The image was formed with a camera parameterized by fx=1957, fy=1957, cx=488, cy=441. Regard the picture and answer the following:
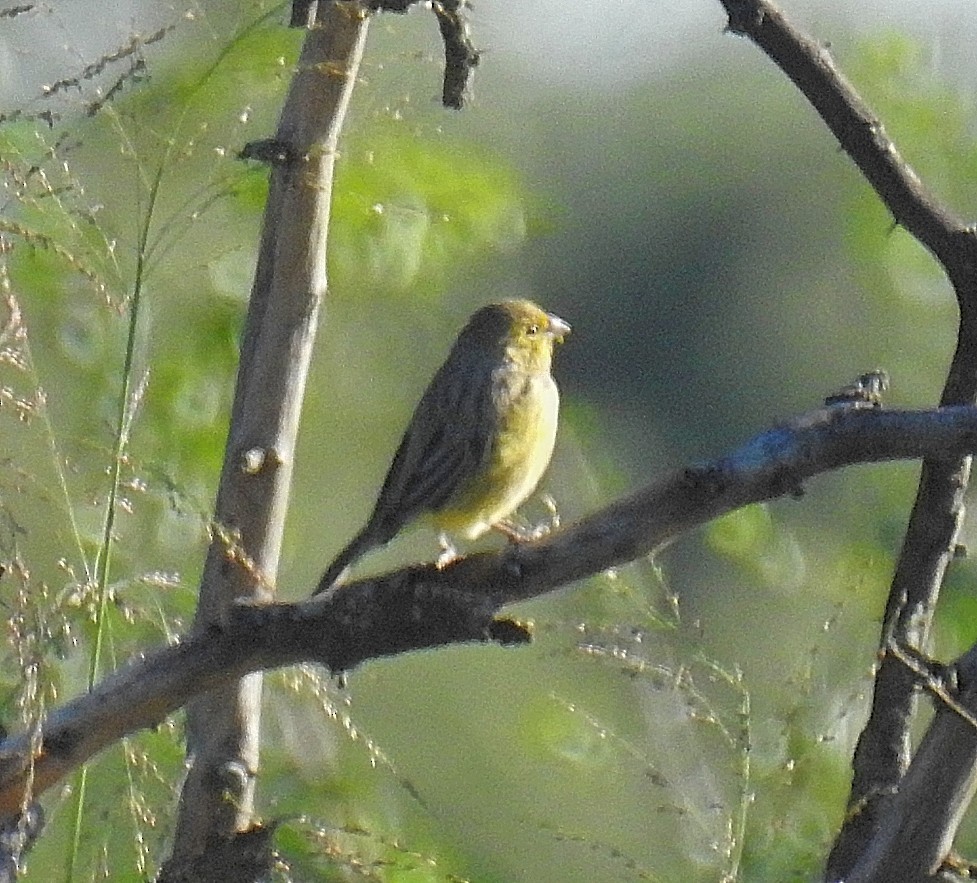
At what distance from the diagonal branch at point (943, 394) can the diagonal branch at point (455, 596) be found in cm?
44

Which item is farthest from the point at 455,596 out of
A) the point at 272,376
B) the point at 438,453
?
the point at 438,453

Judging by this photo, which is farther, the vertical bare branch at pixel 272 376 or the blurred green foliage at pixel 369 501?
the vertical bare branch at pixel 272 376

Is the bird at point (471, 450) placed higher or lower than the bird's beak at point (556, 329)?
lower

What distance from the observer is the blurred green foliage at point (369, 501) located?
10.7 feet

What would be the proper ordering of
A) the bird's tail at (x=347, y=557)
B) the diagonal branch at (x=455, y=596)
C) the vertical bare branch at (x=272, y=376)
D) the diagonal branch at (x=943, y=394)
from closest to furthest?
1. the diagonal branch at (x=455, y=596)
2. the diagonal branch at (x=943, y=394)
3. the vertical bare branch at (x=272, y=376)
4. the bird's tail at (x=347, y=557)

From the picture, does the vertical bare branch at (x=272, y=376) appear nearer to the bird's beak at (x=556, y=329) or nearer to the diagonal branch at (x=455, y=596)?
the diagonal branch at (x=455, y=596)

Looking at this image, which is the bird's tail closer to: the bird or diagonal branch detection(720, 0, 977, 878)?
the bird

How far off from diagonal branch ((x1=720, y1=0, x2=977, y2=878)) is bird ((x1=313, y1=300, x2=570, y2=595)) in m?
1.21

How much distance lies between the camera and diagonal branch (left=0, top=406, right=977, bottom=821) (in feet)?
10.2

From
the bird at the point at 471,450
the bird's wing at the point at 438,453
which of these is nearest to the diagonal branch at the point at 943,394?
the bird at the point at 471,450

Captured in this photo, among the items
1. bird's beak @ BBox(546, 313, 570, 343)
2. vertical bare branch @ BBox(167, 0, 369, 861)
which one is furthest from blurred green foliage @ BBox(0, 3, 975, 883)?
bird's beak @ BBox(546, 313, 570, 343)

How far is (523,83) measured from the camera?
22.7 feet

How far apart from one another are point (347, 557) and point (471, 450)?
43 centimetres

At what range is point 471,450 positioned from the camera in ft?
15.4
